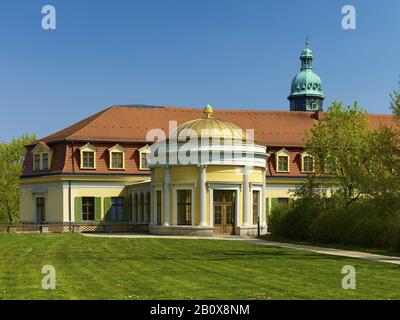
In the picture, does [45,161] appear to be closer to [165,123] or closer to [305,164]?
[165,123]

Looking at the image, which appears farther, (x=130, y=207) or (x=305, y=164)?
(x=305, y=164)

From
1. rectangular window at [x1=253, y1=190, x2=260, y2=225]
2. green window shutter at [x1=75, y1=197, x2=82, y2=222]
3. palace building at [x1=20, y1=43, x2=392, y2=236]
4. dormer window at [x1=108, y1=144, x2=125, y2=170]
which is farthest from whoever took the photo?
dormer window at [x1=108, y1=144, x2=125, y2=170]

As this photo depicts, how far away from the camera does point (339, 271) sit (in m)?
20.1

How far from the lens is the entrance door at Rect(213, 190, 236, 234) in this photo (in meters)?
43.3

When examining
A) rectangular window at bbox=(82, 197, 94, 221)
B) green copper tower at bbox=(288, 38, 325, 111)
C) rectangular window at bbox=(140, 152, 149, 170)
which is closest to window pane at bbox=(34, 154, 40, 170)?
rectangular window at bbox=(82, 197, 94, 221)

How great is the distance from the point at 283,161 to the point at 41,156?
17783mm

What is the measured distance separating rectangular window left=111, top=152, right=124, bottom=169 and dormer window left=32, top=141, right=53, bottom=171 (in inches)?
181

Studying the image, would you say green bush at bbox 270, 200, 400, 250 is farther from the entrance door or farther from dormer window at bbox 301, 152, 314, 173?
dormer window at bbox 301, 152, 314, 173

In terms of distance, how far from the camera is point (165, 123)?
55.9 m

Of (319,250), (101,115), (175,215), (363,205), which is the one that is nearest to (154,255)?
(319,250)

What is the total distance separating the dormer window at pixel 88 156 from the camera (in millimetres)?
52250

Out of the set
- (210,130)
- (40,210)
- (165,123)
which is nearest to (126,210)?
(40,210)
